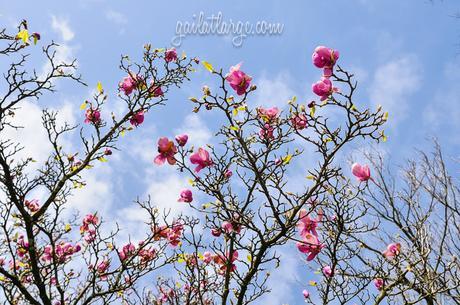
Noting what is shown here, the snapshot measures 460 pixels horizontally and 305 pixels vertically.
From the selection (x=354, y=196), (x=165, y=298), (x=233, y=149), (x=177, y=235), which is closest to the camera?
(x=354, y=196)

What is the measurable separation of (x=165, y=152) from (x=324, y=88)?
1343mm

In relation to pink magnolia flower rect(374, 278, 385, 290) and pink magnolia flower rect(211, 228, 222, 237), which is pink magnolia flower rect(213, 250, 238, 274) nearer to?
pink magnolia flower rect(211, 228, 222, 237)

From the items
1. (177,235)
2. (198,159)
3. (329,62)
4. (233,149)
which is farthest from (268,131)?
(177,235)

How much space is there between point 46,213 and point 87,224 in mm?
685

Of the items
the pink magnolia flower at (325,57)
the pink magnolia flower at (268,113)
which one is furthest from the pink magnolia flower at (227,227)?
the pink magnolia flower at (325,57)

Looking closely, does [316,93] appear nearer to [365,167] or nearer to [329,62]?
[329,62]

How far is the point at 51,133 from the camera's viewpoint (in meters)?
5.00

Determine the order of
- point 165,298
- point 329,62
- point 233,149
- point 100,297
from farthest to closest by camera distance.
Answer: point 165,298, point 100,297, point 233,149, point 329,62

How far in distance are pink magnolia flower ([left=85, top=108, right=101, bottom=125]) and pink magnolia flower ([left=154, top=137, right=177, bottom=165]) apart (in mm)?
2682

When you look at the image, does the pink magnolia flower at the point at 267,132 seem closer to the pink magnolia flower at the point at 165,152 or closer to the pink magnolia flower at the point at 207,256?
the pink magnolia flower at the point at 165,152

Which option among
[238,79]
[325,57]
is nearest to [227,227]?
[238,79]

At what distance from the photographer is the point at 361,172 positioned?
2.83m

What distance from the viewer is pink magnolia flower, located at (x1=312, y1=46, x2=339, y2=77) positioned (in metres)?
2.37

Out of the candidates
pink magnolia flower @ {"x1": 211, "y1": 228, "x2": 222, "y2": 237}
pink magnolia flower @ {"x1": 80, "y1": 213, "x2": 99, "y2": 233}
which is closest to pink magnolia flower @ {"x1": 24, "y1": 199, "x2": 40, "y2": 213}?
pink magnolia flower @ {"x1": 80, "y1": 213, "x2": 99, "y2": 233}
